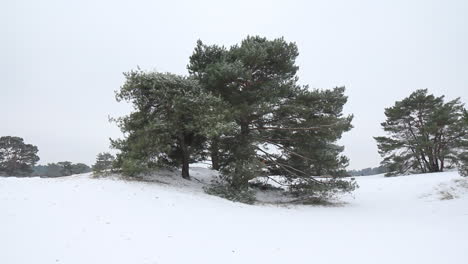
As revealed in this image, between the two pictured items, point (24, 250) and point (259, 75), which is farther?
point (259, 75)

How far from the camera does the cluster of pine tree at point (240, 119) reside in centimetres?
1022

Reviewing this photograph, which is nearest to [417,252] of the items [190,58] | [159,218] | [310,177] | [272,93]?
[159,218]

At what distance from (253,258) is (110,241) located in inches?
105

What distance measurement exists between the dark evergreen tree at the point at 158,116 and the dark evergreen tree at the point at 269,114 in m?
1.09

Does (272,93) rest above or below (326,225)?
above

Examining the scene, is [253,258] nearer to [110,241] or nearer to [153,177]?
[110,241]

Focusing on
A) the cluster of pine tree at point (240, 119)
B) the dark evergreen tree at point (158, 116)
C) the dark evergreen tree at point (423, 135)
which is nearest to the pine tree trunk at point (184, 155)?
the cluster of pine tree at point (240, 119)

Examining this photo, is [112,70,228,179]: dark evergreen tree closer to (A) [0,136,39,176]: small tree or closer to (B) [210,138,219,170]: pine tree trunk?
(B) [210,138,219,170]: pine tree trunk

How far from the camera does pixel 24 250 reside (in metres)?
4.02

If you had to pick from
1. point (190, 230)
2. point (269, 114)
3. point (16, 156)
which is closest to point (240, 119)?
point (269, 114)

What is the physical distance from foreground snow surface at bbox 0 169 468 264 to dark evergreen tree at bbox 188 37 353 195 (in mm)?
2338

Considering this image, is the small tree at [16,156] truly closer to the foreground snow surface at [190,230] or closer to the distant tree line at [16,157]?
the distant tree line at [16,157]

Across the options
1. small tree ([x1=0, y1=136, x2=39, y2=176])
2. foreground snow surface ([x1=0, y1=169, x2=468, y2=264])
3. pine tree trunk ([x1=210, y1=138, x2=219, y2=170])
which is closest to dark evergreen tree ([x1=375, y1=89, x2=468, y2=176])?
foreground snow surface ([x1=0, y1=169, x2=468, y2=264])

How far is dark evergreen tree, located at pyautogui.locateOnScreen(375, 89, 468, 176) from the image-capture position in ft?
74.0
